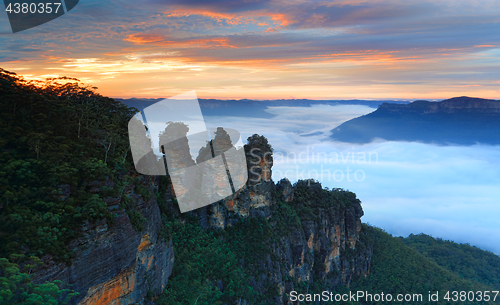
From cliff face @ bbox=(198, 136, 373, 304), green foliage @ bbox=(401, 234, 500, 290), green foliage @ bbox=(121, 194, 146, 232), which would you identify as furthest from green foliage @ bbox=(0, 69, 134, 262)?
green foliage @ bbox=(401, 234, 500, 290)

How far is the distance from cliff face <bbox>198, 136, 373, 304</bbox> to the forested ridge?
742mm

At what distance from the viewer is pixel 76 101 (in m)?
37.6

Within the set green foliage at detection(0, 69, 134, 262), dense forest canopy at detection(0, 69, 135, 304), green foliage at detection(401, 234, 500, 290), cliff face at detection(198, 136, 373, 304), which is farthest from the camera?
green foliage at detection(401, 234, 500, 290)

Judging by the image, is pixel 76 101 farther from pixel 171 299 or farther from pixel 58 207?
pixel 171 299

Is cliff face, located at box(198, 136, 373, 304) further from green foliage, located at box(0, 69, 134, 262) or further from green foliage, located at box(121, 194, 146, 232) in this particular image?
green foliage, located at box(0, 69, 134, 262)

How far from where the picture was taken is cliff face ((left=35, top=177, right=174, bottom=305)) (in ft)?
68.1

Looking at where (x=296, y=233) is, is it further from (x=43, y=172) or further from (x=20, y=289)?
(x=20, y=289)

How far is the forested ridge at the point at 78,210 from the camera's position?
1917 centimetres

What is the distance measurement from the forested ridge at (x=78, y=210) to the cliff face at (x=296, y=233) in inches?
29.2

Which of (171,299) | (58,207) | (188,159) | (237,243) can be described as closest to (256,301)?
(237,243)

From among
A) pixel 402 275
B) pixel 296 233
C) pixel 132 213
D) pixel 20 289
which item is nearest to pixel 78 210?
pixel 132 213

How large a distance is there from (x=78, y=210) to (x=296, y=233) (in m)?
41.2

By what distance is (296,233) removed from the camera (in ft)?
186

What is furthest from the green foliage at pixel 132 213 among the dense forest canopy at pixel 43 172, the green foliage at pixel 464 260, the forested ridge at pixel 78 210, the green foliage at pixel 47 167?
the green foliage at pixel 464 260
